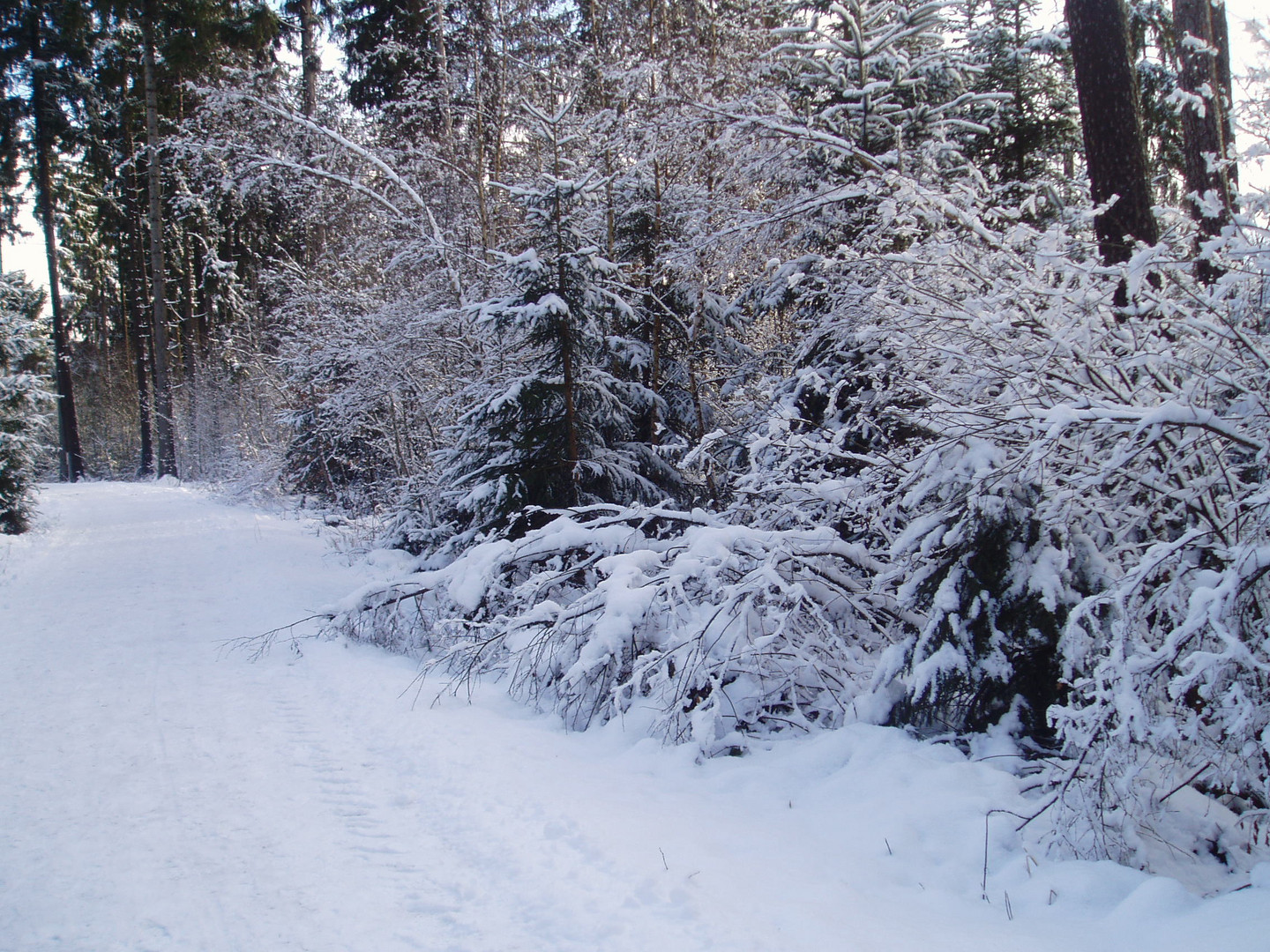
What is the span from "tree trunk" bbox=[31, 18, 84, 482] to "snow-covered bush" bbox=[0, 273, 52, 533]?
9972 mm

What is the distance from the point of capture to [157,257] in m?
22.1

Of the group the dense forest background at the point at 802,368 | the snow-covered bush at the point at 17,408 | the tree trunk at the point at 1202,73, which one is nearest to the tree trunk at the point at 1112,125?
the dense forest background at the point at 802,368

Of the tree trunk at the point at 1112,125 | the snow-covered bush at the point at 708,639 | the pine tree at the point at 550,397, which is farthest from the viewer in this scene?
the pine tree at the point at 550,397

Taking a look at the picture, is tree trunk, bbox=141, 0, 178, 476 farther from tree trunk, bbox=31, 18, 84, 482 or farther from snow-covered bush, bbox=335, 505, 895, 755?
snow-covered bush, bbox=335, 505, 895, 755

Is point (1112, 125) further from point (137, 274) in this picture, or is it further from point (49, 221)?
point (137, 274)

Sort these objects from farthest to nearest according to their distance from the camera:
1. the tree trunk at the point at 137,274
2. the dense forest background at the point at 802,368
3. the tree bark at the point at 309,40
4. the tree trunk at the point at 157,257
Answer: the tree trunk at the point at 137,274 → the tree trunk at the point at 157,257 → the tree bark at the point at 309,40 → the dense forest background at the point at 802,368

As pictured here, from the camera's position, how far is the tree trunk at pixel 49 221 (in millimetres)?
22594

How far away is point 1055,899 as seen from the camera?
8.37ft

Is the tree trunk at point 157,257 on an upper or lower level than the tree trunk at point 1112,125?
upper

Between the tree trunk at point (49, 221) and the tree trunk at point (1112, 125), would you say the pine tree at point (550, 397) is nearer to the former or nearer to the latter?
the tree trunk at point (1112, 125)

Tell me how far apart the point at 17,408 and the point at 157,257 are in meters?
10.9

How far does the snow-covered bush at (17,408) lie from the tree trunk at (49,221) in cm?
997

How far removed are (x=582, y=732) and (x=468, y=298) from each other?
738 cm

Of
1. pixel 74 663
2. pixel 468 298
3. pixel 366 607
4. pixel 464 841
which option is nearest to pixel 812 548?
pixel 464 841
